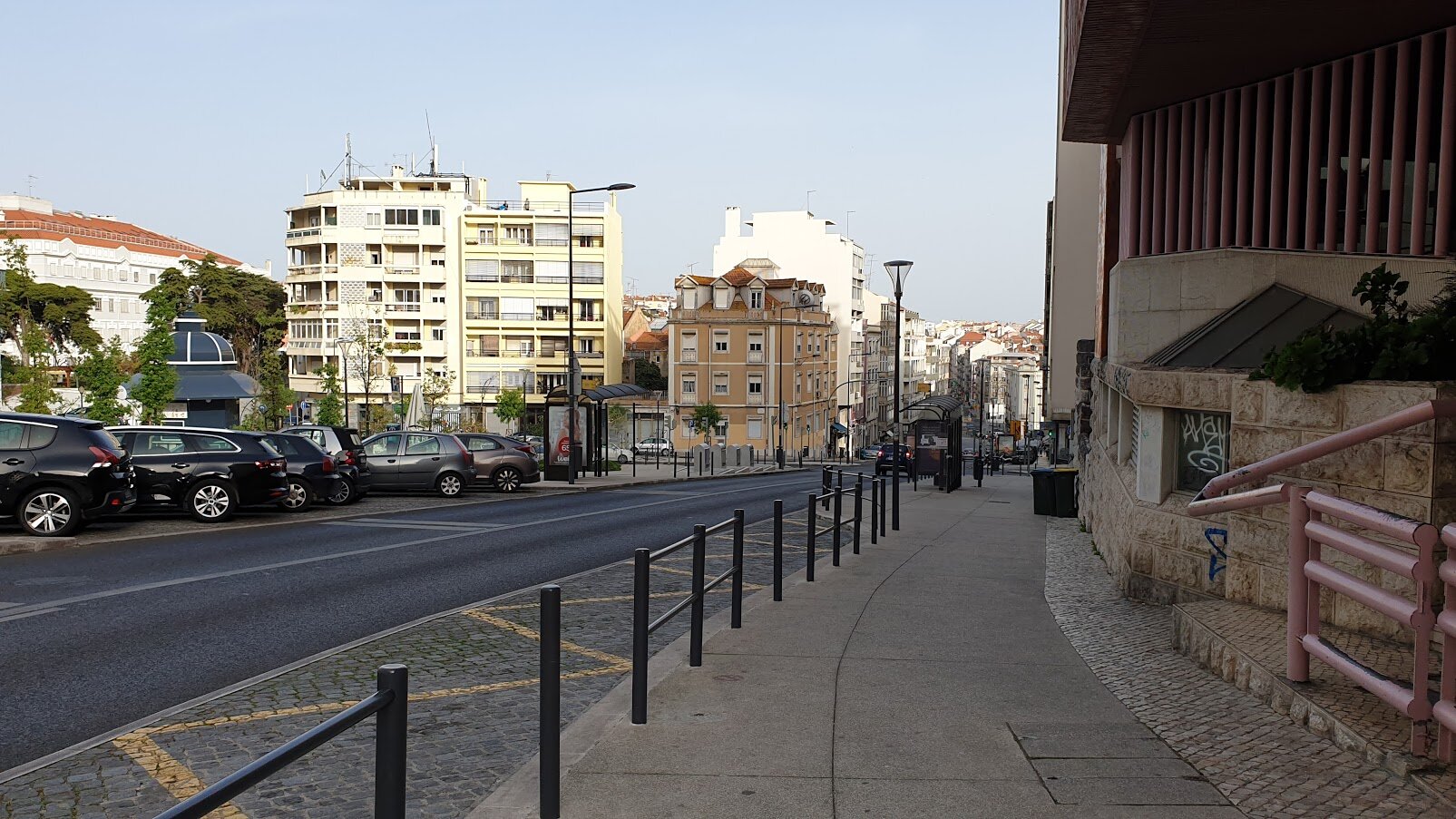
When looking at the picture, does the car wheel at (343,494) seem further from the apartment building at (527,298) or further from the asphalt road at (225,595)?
the apartment building at (527,298)

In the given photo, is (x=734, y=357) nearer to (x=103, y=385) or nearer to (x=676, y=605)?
(x=103, y=385)

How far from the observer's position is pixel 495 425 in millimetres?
87125

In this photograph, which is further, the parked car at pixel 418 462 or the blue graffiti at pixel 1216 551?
the parked car at pixel 418 462

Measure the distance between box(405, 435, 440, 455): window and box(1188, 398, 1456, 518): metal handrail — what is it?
19370 millimetres

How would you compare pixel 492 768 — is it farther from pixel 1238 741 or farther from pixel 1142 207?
pixel 1142 207

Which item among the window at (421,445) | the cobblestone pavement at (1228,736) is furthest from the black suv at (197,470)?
the cobblestone pavement at (1228,736)

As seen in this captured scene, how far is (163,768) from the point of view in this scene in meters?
5.72

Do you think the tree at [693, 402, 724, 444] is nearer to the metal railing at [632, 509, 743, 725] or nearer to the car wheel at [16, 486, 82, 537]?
the car wheel at [16, 486, 82, 537]

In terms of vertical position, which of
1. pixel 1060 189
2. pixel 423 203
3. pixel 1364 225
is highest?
pixel 423 203

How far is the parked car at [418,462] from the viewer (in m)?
24.5

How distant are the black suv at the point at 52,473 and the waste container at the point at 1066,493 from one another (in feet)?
54.7

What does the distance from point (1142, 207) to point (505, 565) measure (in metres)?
8.54

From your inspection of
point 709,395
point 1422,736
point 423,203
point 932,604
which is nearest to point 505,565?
point 932,604

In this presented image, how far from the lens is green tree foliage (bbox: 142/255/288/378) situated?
82.1 meters
